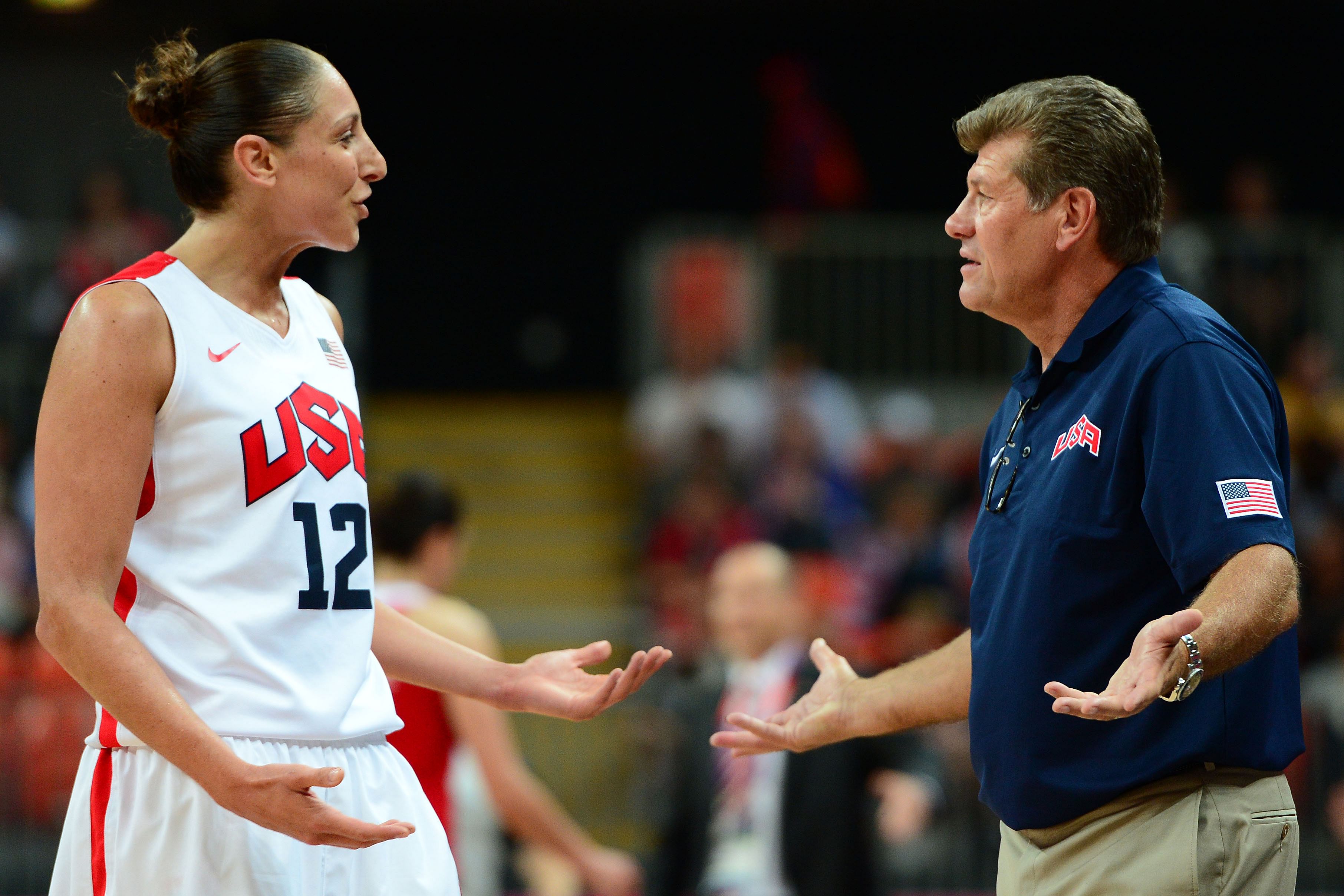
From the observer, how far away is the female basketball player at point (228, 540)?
2.50m

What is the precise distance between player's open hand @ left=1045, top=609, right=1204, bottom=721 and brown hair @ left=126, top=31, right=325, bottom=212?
62.8 inches

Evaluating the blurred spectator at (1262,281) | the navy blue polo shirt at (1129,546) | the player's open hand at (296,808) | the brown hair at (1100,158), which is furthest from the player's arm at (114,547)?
the blurred spectator at (1262,281)

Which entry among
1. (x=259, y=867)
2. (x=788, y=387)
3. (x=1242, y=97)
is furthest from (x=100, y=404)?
(x=1242, y=97)

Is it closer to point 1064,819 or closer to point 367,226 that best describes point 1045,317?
point 1064,819

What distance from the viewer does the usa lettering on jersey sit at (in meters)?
2.66

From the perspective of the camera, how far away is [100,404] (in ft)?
8.29

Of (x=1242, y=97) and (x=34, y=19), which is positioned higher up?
(x=34, y=19)

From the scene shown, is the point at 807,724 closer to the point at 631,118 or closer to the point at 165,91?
the point at 165,91

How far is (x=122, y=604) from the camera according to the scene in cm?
264

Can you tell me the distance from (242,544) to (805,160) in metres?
9.69

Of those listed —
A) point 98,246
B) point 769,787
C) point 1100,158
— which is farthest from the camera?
point 98,246

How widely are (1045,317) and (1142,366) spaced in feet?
1.09

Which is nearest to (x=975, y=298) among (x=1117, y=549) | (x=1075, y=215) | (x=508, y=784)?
(x=1075, y=215)

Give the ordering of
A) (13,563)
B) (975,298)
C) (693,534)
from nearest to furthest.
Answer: (975,298) → (13,563) → (693,534)
